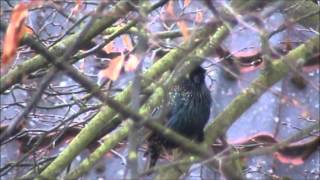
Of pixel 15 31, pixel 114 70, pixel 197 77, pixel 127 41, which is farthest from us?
pixel 197 77

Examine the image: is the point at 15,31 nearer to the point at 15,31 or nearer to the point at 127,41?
the point at 15,31

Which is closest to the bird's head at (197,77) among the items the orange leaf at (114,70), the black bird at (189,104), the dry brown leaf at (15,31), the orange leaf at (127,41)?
the black bird at (189,104)

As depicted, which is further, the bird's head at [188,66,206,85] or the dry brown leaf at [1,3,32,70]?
the bird's head at [188,66,206,85]

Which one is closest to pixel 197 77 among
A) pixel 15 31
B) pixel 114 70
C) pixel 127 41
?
pixel 127 41

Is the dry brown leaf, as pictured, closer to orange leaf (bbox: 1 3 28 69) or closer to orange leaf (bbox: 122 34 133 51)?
orange leaf (bbox: 1 3 28 69)

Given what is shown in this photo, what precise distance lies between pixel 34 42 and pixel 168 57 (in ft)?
3.01

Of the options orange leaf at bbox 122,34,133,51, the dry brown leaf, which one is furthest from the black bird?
the dry brown leaf

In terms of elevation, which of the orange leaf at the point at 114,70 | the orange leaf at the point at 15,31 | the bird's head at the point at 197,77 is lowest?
the bird's head at the point at 197,77

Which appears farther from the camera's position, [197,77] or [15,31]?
[197,77]

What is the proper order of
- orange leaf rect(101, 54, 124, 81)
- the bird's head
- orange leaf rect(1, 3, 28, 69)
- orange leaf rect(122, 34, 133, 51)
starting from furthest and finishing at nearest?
the bird's head → orange leaf rect(122, 34, 133, 51) → orange leaf rect(101, 54, 124, 81) → orange leaf rect(1, 3, 28, 69)

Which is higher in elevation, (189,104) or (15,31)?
(15,31)

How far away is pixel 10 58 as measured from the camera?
2.49m

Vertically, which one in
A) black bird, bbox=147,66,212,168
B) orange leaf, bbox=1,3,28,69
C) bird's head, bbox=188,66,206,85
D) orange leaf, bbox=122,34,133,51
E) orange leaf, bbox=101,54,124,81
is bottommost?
black bird, bbox=147,66,212,168

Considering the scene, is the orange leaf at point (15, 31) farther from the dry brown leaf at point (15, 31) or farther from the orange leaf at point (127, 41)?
the orange leaf at point (127, 41)
